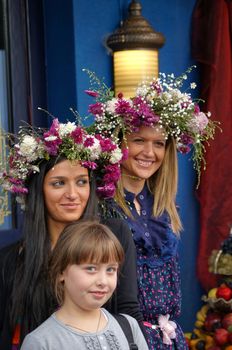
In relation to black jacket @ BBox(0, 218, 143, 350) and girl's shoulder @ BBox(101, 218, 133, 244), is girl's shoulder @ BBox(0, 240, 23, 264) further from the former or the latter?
girl's shoulder @ BBox(101, 218, 133, 244)

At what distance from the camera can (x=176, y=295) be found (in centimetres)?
409

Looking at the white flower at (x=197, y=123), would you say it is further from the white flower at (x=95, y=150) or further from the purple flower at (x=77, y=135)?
the purple flower at (x=77, y=135)

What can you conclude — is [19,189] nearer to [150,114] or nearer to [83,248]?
[83,248]

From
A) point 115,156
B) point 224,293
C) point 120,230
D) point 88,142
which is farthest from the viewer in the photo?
point 224,293

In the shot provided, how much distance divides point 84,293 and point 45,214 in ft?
1.91

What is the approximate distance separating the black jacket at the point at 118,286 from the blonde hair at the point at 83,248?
0.97 feet

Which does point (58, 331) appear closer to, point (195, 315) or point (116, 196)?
point (116, 196)

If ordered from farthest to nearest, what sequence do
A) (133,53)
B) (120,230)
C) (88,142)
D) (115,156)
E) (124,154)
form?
(133,53), (124,154), (115,156), (88,142), (120,230)

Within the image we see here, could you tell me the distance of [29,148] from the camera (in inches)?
142

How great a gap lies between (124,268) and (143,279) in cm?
50

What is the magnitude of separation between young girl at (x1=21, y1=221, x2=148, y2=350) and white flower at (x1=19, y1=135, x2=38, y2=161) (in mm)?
483

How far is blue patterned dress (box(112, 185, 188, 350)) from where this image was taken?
13.1 ft

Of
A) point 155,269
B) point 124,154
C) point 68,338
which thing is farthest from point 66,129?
point 68,338

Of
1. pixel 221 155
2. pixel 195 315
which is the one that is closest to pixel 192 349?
pixel 195 315
